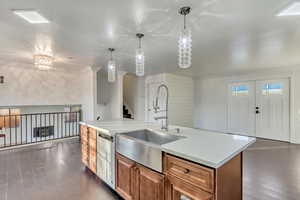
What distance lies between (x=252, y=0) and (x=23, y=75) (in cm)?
586

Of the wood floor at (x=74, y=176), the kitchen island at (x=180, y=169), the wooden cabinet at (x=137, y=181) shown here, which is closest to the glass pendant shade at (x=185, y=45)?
the kitchen island at (x=180, y=169)

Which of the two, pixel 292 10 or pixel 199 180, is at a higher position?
pixel 292 10

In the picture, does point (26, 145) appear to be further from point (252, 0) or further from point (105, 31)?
point (252, 0)

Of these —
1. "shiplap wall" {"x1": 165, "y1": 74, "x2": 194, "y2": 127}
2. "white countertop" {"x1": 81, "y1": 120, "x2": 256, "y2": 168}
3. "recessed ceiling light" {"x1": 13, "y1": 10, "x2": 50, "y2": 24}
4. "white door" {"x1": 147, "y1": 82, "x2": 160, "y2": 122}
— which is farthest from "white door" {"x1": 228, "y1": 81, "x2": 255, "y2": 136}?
"recessed ceiling light" {"x1": 13, "y1": 10, "x2": 50, "y2": 24}

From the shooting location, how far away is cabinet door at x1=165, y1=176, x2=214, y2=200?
47.8 inches

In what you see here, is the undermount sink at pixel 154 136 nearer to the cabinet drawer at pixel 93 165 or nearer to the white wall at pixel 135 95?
the cabinet drawer at pixel 93 165

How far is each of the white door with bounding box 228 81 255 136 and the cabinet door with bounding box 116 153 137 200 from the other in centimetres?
526

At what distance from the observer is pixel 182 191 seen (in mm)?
1335

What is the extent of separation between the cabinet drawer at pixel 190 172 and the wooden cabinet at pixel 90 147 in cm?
151

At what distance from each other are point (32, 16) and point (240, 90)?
6123mm

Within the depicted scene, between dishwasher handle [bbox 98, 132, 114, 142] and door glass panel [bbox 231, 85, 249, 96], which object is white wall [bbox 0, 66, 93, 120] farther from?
door glass panel [bbox 231, 85, 249, 96]

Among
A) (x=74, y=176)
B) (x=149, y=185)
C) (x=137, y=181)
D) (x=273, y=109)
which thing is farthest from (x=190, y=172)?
(x=273, y=109)

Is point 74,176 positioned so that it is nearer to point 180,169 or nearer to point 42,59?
point 180,169

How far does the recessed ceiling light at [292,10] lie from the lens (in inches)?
64.8
